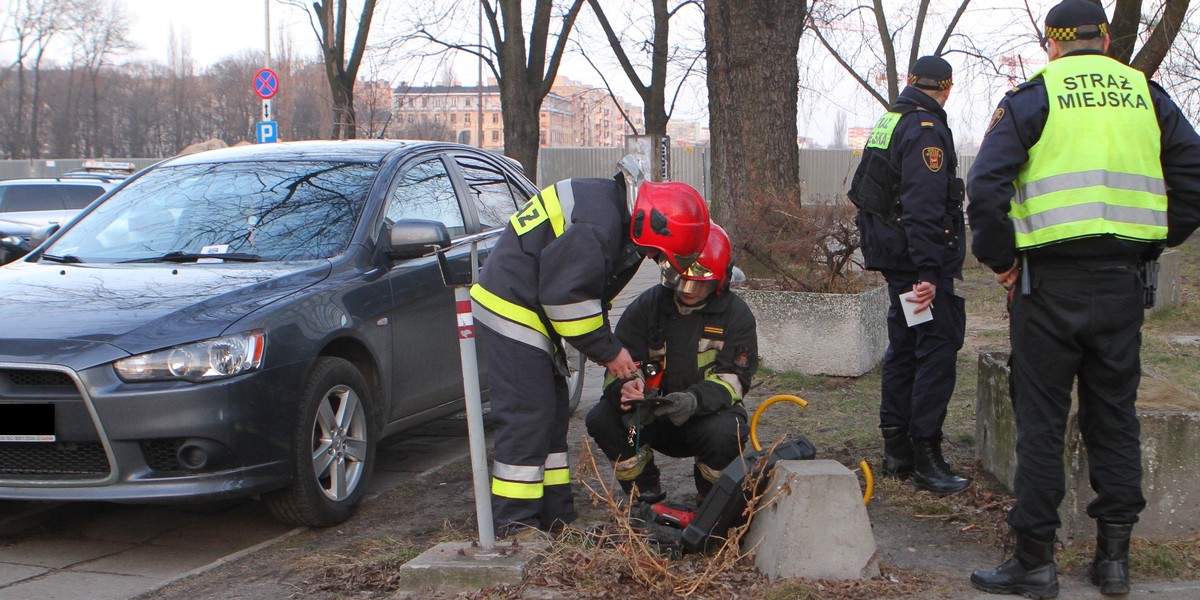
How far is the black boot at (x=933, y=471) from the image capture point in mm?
4777

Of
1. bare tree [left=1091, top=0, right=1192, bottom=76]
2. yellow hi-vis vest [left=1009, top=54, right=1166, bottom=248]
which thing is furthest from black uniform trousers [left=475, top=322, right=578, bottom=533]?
bare tree [left=1091, top=0, right=1192, bottom=76]

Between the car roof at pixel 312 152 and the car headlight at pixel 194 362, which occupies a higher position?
the car roof at pixel 312 152

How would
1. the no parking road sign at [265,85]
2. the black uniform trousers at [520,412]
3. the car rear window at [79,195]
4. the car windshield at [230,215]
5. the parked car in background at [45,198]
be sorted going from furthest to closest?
the car rear window at [79,195], the no parking road sign at [265,85], the parked car in background at [45,198], the car windshield at [230,215], the black uniform trousers at [520,412]

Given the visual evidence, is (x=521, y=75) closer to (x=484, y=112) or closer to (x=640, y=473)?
(x=640, y=473)

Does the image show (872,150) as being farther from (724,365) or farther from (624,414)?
(624,414)

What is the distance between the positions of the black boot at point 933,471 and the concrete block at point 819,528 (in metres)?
1.25

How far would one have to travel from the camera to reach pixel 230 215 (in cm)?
538

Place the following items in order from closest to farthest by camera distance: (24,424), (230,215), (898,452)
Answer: (24,424)
(898,452)
(230,215)

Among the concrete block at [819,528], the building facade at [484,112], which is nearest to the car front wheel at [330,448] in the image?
the concrete block at [819,528]

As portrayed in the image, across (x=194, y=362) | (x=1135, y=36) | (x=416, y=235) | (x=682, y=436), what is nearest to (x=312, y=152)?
(x=416, y=235)

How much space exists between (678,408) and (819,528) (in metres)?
0.76

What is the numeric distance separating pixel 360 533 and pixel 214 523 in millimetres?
761

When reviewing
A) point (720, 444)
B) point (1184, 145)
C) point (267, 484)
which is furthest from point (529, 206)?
point (1184, 145)

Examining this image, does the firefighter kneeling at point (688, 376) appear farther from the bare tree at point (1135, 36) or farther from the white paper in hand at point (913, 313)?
the bare tree at point (1135, 36)
